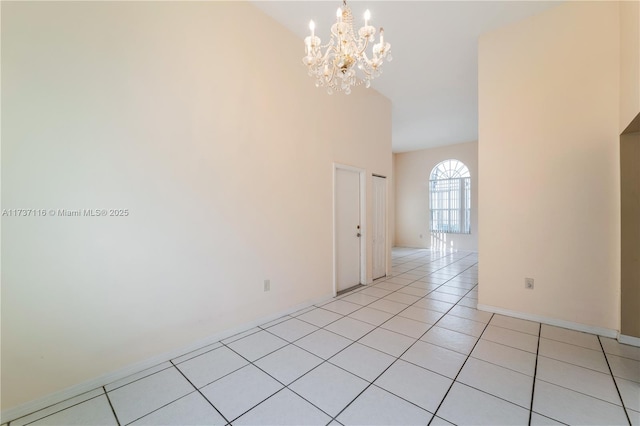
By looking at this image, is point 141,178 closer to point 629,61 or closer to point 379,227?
point 379,227

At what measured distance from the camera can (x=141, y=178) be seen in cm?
210

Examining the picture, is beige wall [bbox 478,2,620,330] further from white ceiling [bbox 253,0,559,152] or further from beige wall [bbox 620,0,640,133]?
white ceiling [bbox 253,0,559,152]

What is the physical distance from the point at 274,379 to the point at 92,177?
2.08 m

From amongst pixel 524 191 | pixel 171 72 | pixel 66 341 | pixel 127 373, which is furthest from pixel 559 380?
pixel 171 72

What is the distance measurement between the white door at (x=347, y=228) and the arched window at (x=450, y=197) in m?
5.67

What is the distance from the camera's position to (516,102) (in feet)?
10.1

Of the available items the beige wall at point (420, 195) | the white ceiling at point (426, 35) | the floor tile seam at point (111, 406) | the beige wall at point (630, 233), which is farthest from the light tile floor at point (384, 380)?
the beige wall at point (420, 195)

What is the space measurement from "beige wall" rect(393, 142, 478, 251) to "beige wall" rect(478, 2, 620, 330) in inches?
220

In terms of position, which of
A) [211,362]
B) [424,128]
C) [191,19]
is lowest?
[211,362]

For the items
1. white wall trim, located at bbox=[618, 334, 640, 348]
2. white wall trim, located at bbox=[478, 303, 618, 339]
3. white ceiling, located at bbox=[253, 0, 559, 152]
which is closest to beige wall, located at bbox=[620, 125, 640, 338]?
white wall trim, located at bbox=[618, 334, 640, 348]

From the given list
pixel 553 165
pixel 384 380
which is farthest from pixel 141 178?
pixel 553 165

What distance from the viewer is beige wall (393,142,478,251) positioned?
8.25 m

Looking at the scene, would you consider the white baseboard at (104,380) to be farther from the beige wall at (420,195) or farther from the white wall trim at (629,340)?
the beige wall at (420,195)

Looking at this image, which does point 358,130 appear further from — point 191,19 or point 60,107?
point 60,107
